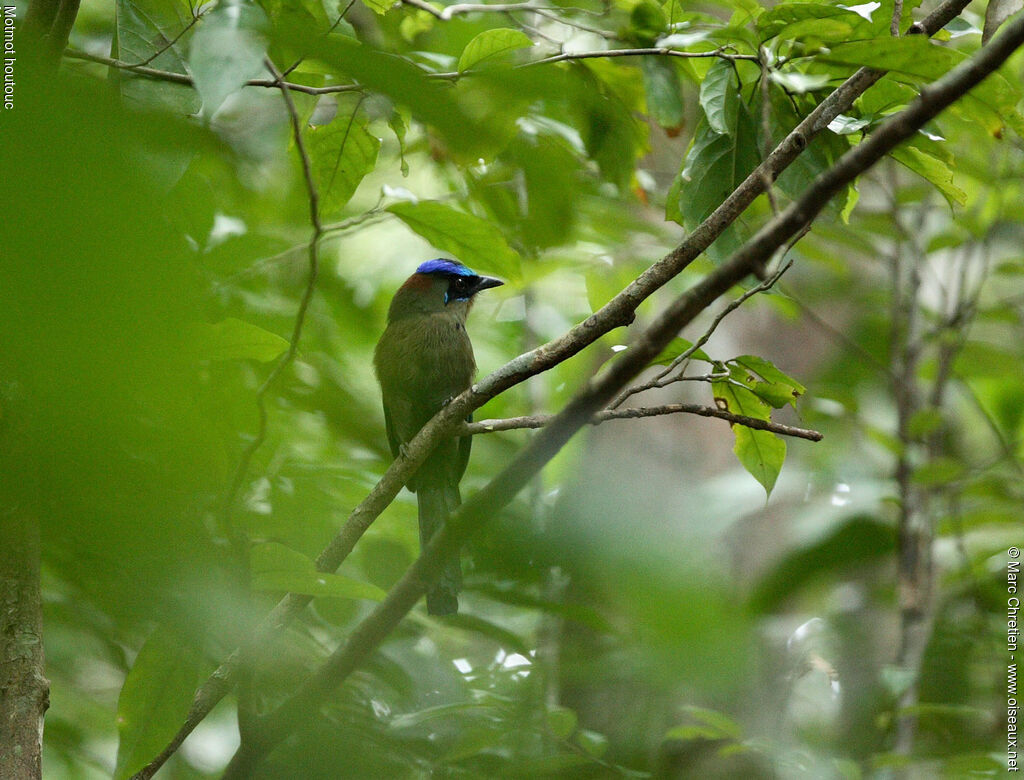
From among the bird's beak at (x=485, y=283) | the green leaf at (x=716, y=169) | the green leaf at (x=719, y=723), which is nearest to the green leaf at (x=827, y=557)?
the green leaf at (x=719, y=723)

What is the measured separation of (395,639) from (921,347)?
3.18m

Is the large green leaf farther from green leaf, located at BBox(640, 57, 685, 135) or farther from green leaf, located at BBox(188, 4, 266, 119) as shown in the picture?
green leaf, located at BBox(188, 4, 266, 119)

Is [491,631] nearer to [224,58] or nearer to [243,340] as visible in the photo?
[243,340]

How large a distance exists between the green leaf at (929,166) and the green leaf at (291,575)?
161 cm

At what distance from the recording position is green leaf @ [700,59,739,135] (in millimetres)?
2197

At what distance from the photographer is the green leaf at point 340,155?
254 cm

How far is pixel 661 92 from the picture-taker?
257 cm

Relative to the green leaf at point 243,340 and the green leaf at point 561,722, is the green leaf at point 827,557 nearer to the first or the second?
the green leaf at point 561,722

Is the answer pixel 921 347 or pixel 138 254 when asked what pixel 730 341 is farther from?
pixel 138 254

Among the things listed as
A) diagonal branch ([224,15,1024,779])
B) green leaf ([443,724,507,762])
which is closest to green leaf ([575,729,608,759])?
green leaf ([443,724,507,762])

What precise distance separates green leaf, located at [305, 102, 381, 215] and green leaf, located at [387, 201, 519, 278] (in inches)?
5.5

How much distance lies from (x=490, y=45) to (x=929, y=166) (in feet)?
3.61

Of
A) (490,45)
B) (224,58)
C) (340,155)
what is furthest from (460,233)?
(224,58)

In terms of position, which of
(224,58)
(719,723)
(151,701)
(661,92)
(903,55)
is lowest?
(151,701)
